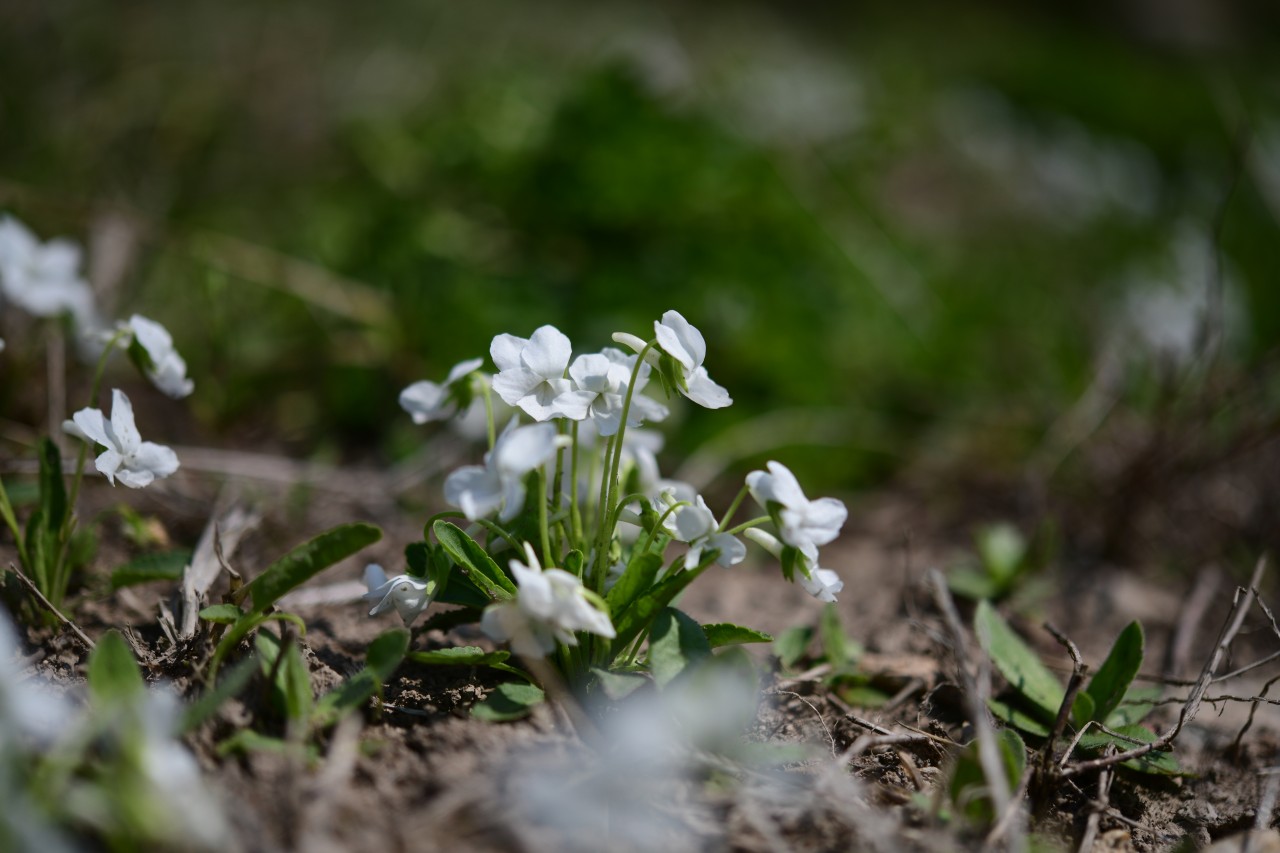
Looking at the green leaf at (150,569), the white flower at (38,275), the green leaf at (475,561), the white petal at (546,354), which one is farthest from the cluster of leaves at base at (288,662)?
the white flower at (38,275)

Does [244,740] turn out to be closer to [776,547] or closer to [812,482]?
[776,547]

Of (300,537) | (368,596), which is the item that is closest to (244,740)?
(368,596)

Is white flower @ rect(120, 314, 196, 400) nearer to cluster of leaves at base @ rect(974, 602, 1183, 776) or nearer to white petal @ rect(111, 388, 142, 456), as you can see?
white petal @ rect(111, 388, 142, 456)

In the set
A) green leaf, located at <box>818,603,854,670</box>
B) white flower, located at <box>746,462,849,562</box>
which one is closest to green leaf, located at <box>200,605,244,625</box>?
white flower, located at <box>746,462,849,562</box>

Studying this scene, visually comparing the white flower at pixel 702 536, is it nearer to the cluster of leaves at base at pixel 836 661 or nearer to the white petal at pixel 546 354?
the white petal at pixel 546 354

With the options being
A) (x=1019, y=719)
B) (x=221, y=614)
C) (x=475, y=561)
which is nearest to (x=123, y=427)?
(x=221, y=614)

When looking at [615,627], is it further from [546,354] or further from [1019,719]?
[1019,719]
